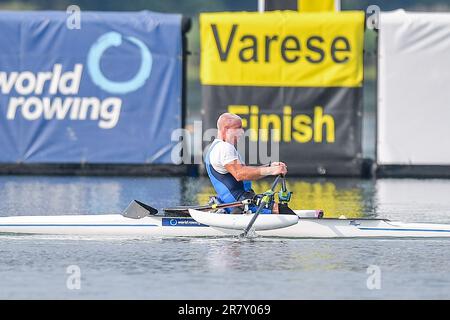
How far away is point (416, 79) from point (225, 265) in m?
11.6

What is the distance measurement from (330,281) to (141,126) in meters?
12.7

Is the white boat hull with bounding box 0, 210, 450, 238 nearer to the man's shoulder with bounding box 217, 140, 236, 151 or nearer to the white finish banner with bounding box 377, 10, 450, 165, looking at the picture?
the man's shoulder with bounding box 217, 140, 236, 151

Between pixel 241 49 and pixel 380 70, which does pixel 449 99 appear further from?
pixel 241 49

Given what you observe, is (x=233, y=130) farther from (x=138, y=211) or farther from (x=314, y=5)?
(x=314, y=5)

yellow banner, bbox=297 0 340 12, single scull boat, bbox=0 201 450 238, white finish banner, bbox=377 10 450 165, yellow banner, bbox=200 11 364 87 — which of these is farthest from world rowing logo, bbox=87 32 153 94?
single scull boat, bbox=0 201 450 238

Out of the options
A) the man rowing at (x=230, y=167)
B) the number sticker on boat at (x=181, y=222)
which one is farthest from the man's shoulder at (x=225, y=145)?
the number sticker on boat at (x=181, y=222)

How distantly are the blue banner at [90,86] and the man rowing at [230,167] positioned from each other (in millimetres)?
9153

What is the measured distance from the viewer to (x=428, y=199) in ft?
72.1

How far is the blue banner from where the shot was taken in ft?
83.4

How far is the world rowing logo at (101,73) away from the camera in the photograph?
2538 cm

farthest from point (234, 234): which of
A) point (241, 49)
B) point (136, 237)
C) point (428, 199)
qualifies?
point (241, 49)

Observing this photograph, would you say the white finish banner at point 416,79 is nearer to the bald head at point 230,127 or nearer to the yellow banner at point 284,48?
the yellow banner at point 284,48

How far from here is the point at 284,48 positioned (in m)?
25.0

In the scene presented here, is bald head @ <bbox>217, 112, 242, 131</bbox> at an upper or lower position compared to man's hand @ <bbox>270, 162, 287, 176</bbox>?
upper
